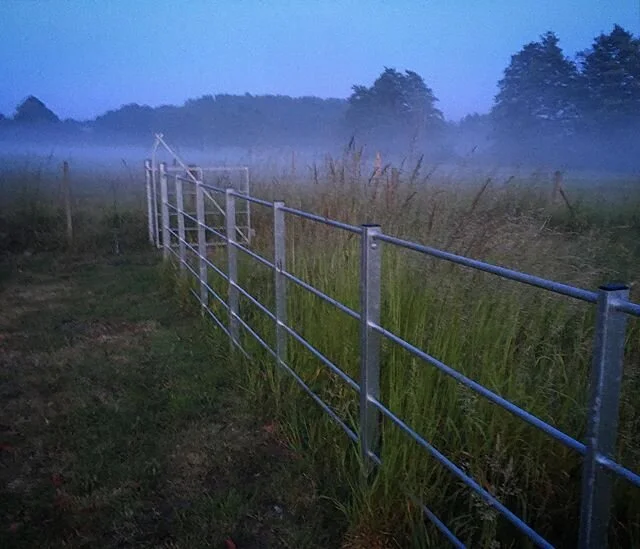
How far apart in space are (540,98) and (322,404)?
2191 centimetres

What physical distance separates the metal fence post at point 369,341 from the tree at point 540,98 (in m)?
21.0

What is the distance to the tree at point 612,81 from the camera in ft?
67.1

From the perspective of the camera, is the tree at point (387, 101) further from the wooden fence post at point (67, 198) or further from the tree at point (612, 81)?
the tree at point (612, 81)

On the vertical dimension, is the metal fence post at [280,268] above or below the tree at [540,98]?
below

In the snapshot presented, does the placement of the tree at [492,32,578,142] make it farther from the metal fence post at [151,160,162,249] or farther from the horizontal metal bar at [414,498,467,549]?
the horizontal metal bar at [414,498,467,549]

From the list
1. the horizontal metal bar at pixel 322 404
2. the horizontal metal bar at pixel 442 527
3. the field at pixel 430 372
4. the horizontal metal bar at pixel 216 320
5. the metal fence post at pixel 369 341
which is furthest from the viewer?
the horizontal metal bar at pixel 216 320

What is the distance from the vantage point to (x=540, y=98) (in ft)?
72.9

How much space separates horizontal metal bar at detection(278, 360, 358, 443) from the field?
0.28ft

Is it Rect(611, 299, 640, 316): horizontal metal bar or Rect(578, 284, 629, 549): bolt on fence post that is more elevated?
Rect(611, 299, 640, 316): horizontal metal bar

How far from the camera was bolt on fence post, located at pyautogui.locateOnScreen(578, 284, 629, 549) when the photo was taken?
54.1 inches

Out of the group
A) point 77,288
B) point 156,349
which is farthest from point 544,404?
point 77,288

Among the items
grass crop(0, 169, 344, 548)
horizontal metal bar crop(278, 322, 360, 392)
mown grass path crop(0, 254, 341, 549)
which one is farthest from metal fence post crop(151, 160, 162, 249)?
horizontal metal bar crop(278, 322, 360, 392)

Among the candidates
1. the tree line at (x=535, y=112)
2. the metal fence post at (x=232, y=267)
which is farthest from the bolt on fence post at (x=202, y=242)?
the tree line at (x=535, y=112)

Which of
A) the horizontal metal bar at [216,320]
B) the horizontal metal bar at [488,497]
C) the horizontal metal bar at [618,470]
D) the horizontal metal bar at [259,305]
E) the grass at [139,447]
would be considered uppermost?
the horizontal metal bar at [618,470]
